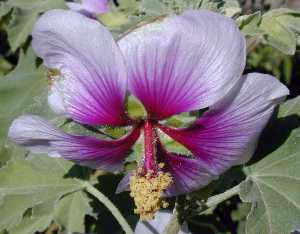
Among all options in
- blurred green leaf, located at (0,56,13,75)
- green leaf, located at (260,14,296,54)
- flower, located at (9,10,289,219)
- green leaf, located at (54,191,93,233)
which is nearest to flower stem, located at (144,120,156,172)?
flower, located at (9,10,289,219)

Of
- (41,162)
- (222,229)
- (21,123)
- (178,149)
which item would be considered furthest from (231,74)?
(222,229)

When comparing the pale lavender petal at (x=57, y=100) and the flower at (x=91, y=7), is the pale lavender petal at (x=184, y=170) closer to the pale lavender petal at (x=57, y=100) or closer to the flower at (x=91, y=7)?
the pale lavender petal at (x=57, y=100)

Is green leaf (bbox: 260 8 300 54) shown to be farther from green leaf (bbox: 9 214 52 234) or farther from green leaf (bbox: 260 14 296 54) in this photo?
green leaf (bbox: 9 214 52 234)

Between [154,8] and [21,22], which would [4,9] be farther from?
[154,8]

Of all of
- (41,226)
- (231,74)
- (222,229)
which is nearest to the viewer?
(231,74)

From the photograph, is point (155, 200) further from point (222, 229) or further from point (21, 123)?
point (222, 229)

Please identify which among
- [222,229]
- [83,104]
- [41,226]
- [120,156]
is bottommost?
[222,229]
